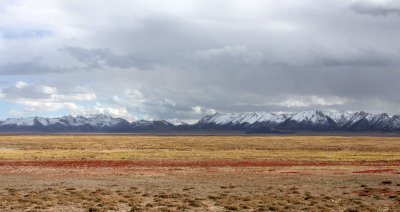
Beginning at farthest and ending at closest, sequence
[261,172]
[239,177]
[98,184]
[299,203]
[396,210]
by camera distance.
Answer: [261,172] < [239,177] < [98,184] < [299,203] < [396,210]

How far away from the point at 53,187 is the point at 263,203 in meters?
15.9

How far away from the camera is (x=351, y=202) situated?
2306cm

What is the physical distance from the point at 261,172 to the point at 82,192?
19051mm

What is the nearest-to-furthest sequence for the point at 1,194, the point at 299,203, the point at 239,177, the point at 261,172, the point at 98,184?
the point at 299,203 < the point at 1,194 < the point at 98,184 < the point at 239,177 < the point at 261,172

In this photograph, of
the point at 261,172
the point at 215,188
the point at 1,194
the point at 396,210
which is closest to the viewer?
the point at 396,210

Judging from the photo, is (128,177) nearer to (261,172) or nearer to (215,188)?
(215,188)

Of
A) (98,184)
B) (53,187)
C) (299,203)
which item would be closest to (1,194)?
(53,187)

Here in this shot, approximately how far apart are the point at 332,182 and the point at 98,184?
717 inches

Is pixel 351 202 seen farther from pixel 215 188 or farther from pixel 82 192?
pixel 82 192

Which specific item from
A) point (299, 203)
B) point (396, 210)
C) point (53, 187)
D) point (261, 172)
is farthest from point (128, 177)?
point (396, 210)

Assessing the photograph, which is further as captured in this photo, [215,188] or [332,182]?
[332,182]

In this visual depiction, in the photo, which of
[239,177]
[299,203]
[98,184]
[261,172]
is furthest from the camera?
[261,172]

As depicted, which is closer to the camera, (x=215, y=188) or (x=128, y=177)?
(x=215, y=188)

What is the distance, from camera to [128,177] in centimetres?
3625
